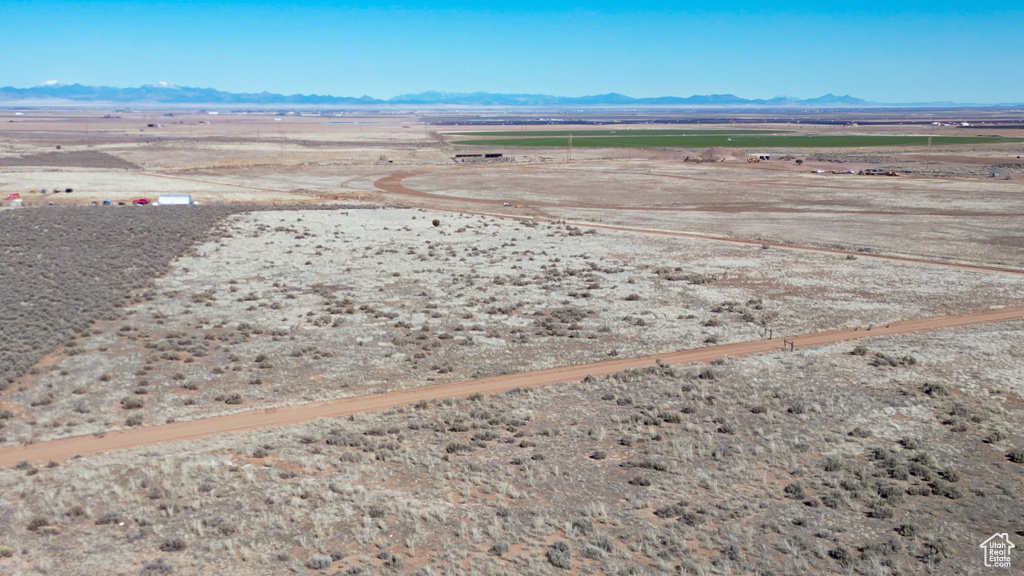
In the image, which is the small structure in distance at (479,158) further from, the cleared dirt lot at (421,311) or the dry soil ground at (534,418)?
the dry soil ground at (534,418)

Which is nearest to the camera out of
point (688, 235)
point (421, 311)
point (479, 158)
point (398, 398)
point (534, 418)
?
point (534, 418)

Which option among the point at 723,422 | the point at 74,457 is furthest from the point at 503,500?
the point at 74,457

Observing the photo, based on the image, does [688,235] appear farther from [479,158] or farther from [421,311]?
[479,158]

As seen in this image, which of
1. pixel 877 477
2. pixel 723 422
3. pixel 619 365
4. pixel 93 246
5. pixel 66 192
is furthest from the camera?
pixel 66 192

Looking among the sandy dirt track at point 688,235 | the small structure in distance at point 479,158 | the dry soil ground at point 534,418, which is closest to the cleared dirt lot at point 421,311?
the dry soil ground at point 534,418

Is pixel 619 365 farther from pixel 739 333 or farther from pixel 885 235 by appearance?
pixel 885 235

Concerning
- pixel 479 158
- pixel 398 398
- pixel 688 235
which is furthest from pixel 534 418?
pixel 479 158

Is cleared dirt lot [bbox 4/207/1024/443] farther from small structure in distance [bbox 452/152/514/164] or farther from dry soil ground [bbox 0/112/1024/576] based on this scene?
small structure in distance [bbox 452/152/514/164]
